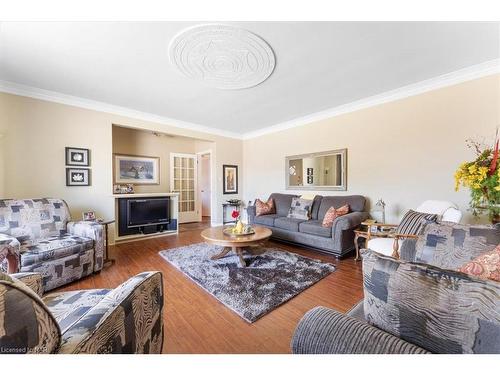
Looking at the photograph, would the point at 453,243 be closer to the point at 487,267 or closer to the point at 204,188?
the point at 487,267

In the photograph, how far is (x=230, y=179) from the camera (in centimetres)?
572

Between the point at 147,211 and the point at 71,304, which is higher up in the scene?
the point at 147,211

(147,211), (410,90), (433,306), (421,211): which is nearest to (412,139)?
(410,90)

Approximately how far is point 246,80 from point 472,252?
8.81ft

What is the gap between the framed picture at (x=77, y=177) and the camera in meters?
3.36

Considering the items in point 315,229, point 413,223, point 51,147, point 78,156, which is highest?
point 51,147

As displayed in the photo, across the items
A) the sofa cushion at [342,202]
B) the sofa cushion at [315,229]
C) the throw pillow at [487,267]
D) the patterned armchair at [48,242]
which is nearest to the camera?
the throw pillow at [487,267]

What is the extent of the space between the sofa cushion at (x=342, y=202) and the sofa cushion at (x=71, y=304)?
337 cm

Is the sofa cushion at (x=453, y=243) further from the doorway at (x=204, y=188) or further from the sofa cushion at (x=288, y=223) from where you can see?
the doorway at (x=204, y=188)

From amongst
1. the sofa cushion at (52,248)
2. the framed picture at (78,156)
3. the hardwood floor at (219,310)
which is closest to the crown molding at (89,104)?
the framed picture at (78,156)

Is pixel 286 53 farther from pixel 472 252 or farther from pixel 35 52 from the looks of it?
pixel 35 52

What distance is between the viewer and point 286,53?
7.26 ft

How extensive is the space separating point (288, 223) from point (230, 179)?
2.49 metres

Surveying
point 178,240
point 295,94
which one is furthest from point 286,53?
point 178,240
